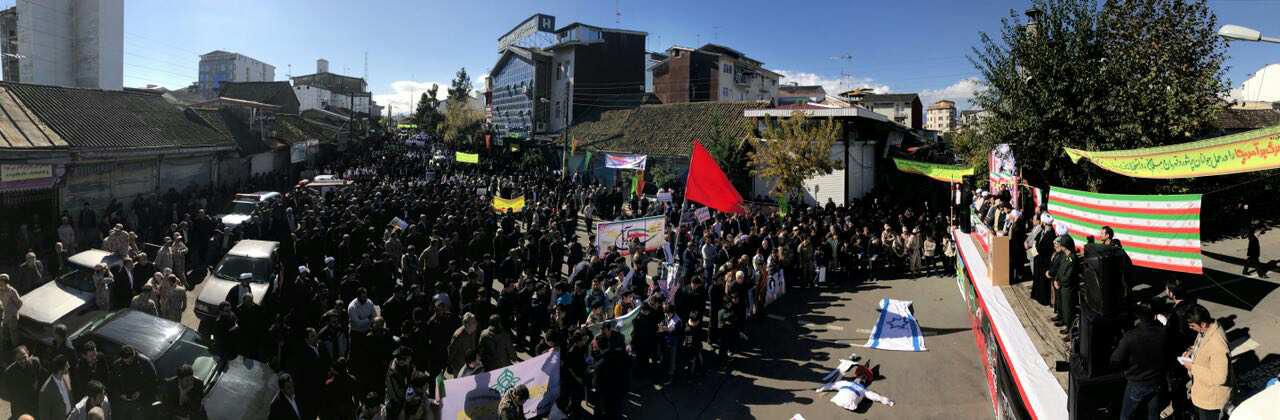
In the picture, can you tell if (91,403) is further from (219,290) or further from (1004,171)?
(1004,171)

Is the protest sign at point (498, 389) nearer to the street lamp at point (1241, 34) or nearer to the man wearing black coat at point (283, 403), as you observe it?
the man wearing black coat at point (283, 403)

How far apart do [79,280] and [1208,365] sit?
47.2ft

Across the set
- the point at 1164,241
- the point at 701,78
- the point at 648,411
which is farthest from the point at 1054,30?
the point at 701,78

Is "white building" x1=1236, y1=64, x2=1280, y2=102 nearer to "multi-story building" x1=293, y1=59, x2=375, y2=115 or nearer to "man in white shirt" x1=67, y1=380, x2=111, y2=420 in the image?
"man in white shirt" x1=67, y1=380, x2=111, y2=420

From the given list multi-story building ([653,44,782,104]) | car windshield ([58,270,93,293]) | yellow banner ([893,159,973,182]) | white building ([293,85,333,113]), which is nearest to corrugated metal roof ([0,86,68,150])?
car windshield ([58,270,93,293])

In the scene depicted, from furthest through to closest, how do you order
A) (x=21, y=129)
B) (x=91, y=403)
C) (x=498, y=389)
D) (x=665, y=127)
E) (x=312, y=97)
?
1. (x=312, y=97)
2. (x=665, y=127)
3. (x=21, y=129)
4. (x=498, y=389)
5. (x=91, y=403)

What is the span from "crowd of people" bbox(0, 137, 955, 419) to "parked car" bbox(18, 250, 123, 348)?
316 mm

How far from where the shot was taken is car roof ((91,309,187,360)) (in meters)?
7.61

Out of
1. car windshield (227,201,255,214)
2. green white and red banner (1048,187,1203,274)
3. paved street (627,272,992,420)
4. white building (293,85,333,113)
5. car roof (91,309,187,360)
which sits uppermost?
white building (293,85,333,113)

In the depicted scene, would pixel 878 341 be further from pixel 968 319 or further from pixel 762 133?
pixel 762 133

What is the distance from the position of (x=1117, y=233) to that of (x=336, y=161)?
46.4 meters

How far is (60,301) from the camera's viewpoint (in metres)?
9.45

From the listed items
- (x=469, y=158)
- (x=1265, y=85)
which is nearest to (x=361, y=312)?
(x=469, y=158)

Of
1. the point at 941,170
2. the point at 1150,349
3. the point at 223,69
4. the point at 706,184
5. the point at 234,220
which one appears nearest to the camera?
the point at 1150,349
